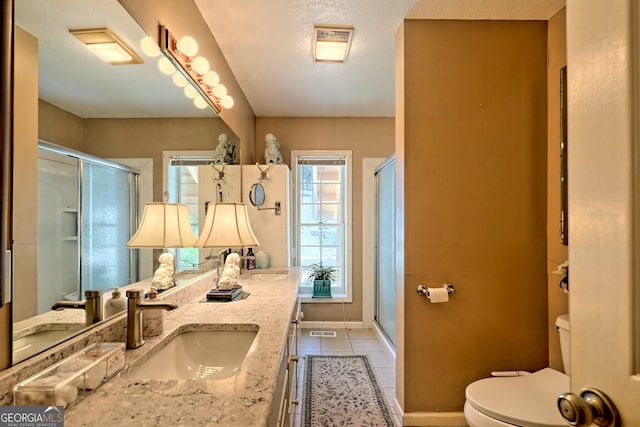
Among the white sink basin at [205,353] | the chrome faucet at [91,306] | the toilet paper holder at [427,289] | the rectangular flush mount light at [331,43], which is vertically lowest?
the white sink basin at [205,353]

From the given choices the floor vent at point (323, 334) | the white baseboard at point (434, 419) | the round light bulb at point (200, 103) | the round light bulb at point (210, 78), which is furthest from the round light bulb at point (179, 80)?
the floor vent at point (323, 334)

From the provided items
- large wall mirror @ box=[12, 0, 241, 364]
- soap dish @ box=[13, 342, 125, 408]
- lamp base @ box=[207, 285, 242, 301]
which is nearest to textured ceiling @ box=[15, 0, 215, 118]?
large wall mirror @ box=[12, 0, 241, 364]

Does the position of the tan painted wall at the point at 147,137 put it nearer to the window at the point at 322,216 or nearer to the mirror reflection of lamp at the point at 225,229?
the mirror reflection of lamp at the point at 225,229

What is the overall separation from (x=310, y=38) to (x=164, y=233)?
5.35 ft

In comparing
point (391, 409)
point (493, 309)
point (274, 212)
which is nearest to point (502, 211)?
point (493, 309)

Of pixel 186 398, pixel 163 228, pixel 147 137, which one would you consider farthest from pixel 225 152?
pixel 186 398

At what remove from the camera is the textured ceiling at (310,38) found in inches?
74.2

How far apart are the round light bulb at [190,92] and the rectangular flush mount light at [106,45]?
0.42 metres

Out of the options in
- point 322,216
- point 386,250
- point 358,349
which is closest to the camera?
point 358,349

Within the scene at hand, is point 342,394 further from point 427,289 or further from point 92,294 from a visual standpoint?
point 92,294

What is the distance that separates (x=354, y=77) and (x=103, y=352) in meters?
2.62

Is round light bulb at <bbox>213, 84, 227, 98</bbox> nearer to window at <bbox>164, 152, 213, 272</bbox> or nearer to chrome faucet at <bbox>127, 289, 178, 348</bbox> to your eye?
window at <bbox>164, 152, 213, 272</bbox>

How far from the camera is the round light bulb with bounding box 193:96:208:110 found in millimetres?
1822

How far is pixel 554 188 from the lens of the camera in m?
1.91
